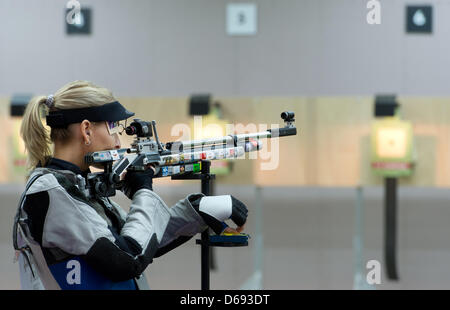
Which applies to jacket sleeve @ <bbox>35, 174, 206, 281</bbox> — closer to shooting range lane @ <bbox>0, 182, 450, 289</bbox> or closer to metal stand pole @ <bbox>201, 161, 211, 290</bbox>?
metal stand pole @ <bbox>201, 161, 211, 290</bbox>

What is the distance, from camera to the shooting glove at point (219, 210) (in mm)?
1454

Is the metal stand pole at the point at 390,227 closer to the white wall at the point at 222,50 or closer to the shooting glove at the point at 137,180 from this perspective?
the white wall at the point at 222,50

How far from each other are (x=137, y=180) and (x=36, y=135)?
0.22 meters

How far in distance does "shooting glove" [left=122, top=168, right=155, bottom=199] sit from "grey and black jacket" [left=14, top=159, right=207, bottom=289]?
0.18ft

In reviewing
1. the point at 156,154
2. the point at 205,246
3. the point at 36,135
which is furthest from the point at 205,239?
the point at 36,135

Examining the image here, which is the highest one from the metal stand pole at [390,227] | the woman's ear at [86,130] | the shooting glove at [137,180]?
the woman's ear at [86,130]

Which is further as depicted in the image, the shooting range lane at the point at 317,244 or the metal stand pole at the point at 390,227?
Result: the shooting range lane at the point at 317,244

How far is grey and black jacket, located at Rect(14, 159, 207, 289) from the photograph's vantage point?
49.9 inches

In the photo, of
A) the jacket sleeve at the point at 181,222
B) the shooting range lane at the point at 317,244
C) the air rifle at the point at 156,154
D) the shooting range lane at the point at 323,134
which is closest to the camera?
the air rifle at the point at 156,154

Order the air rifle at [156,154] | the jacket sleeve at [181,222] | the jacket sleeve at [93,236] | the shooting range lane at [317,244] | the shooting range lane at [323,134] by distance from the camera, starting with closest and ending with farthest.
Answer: the jacket sleeve at [93,236], the air rifle at [156,154], the jacket sleeve at [181,222], the shooting range lane at [323,134], the shooting range lane at [317,244]
